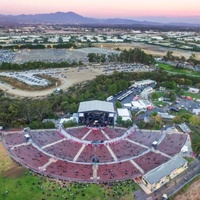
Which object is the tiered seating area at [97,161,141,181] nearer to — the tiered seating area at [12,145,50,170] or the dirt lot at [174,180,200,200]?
the dirt lot at [174,180,200,200]

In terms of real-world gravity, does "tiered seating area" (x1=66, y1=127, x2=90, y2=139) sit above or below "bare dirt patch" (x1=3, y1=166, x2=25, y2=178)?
below

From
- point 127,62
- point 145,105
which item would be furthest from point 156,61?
point 145,105

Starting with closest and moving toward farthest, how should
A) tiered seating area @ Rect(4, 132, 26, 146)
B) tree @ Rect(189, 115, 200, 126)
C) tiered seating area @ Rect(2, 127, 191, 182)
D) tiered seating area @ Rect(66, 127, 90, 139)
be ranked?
tiered seating area @ Rect(2, 127, 191, 182) < tiered seating area @ Rect(4, 132, 26, 146) < tiered seating area @ Rect(66, 127, 90, 139) < tree @ Rect(189, 115, 200, 126)

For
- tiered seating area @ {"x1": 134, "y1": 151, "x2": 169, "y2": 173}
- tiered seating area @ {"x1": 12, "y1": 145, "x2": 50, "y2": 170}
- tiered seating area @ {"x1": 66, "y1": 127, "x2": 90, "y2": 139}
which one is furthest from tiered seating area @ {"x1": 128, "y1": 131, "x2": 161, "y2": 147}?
tiered seating area @ {"x1": 12, "y1": 145, "x2": 50, "y2": 170}

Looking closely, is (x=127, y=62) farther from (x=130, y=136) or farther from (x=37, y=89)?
(x=130, y=136)

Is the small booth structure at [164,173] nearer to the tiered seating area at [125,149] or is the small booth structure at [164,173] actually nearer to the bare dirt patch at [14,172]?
the tiered seating area at [125,149]

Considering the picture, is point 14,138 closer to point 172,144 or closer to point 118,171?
point 118,171
